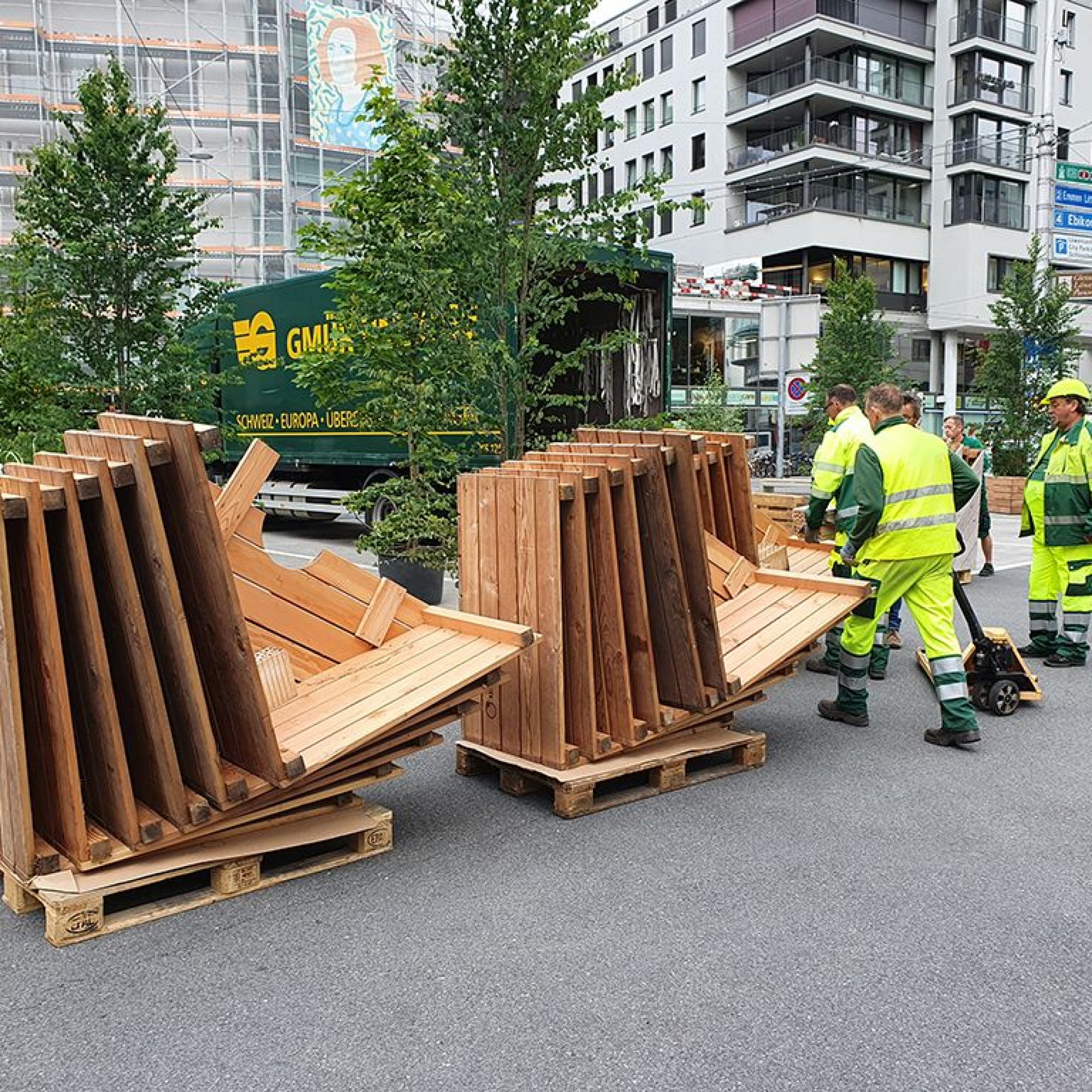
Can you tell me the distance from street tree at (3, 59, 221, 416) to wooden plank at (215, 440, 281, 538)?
19.9 ft

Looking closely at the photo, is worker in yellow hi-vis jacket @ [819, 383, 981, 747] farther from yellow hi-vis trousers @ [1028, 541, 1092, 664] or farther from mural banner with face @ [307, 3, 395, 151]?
mural banner with face @ [307, 3, 395, 151]

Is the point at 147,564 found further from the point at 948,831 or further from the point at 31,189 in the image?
the point at 31,189

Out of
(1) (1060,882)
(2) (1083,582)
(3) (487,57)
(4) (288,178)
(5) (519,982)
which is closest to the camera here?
(5) (519,982)

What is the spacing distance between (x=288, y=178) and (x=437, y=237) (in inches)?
905

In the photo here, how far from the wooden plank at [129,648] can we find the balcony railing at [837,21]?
153ft

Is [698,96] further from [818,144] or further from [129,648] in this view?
[129,648]

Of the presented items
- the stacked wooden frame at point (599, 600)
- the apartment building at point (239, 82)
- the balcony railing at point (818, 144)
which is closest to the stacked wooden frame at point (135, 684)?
the stacked wooden frame at point (599, 600)

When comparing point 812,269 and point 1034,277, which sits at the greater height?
point 812,269

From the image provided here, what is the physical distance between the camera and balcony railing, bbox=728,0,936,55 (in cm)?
4491

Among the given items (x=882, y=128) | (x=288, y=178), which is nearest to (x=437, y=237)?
(x=288, y=178)

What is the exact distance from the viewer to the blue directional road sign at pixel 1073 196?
66.5ft

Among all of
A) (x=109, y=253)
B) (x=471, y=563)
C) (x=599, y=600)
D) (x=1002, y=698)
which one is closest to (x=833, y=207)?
(x=109, y=253)

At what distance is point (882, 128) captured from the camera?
155ft

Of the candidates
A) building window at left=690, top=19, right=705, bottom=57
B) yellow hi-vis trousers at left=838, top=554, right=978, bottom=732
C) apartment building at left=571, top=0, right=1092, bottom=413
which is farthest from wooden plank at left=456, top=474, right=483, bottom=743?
building window at left=690, top=19, right=705, bottom=57
